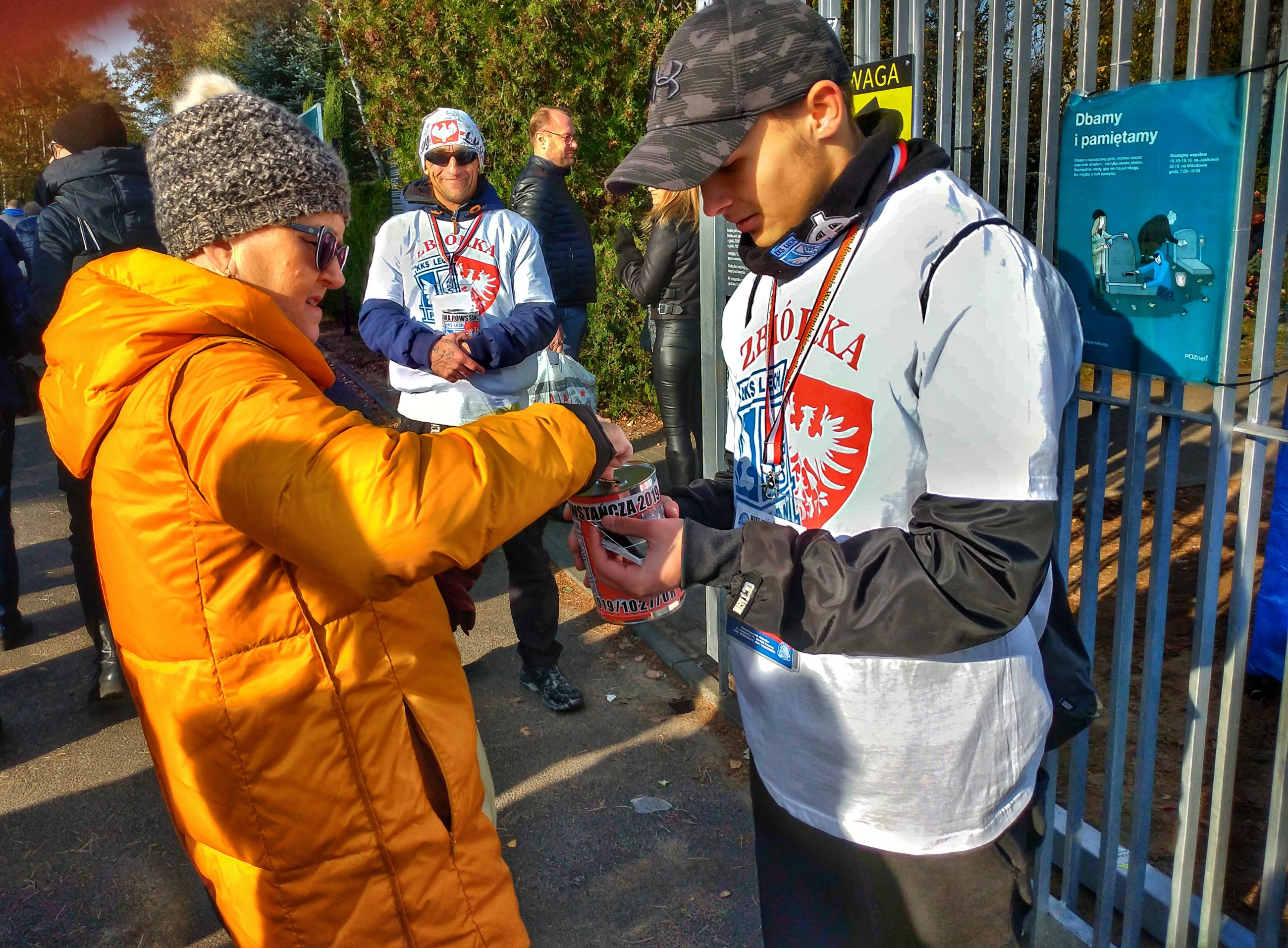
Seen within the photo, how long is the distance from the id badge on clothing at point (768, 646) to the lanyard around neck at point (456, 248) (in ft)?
8.51

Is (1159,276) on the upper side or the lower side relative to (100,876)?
upper

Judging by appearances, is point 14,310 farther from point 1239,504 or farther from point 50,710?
point 1239,504

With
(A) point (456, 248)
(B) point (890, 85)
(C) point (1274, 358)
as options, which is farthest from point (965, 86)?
(A) point (456, 248)

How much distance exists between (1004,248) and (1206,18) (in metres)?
0.98

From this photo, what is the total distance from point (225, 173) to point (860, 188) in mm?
1061

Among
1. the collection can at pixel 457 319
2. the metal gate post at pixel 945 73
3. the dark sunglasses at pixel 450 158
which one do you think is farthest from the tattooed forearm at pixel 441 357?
the metal gate post at pixel 945 73

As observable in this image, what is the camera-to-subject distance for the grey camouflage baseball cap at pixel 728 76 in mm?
1392

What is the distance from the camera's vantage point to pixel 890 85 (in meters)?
2.49

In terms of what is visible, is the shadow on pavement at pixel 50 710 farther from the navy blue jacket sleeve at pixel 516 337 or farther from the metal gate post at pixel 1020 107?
the metal gate post at pixel 1020 107

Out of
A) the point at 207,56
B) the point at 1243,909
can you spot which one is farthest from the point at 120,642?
the point at 207,56

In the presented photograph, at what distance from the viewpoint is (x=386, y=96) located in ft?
33.5

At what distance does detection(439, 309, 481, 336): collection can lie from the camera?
3.94 metres

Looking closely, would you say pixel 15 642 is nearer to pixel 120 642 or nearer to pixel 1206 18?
pixel 120 642

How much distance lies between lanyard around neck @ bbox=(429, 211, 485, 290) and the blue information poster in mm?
2430
